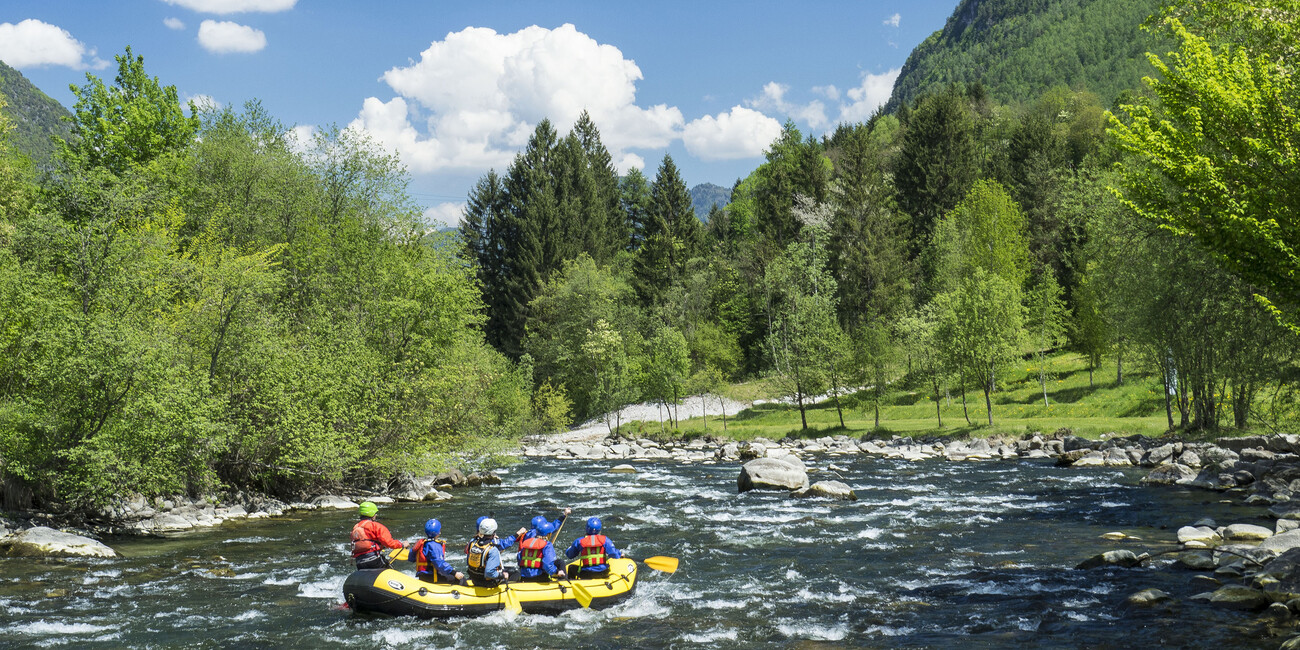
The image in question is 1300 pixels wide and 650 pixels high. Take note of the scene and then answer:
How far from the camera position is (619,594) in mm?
12867

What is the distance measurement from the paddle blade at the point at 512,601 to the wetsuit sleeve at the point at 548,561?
66 centimetres

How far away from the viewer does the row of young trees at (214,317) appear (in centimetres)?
1688

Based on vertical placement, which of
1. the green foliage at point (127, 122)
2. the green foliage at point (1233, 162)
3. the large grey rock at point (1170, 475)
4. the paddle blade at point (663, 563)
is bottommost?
the large grey rock at point (1170, 475)

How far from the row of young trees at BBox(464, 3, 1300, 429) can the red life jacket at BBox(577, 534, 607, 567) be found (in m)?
19.3

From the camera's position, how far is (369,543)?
42.1 ft

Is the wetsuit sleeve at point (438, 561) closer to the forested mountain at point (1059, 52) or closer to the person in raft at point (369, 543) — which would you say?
the person in raft at point (369, 543)

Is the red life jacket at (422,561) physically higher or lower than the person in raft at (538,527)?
lower

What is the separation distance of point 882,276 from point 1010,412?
55.0ft

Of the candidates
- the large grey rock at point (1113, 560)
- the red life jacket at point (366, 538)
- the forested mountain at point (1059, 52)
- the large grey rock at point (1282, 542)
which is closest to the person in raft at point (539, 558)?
the red life jacket at point (366, 538)

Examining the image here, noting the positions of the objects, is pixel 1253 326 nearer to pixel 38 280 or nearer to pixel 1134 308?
pixel 1134 308

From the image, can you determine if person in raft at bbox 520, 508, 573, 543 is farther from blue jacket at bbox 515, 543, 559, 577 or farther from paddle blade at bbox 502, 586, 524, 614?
paddle blade at bbox 502, 586, 524, 614

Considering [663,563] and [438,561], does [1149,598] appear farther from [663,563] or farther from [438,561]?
[438,561]

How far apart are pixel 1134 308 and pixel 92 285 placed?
31.5 meters

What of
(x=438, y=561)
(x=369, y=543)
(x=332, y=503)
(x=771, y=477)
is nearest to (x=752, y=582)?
(x=438, y=561)
